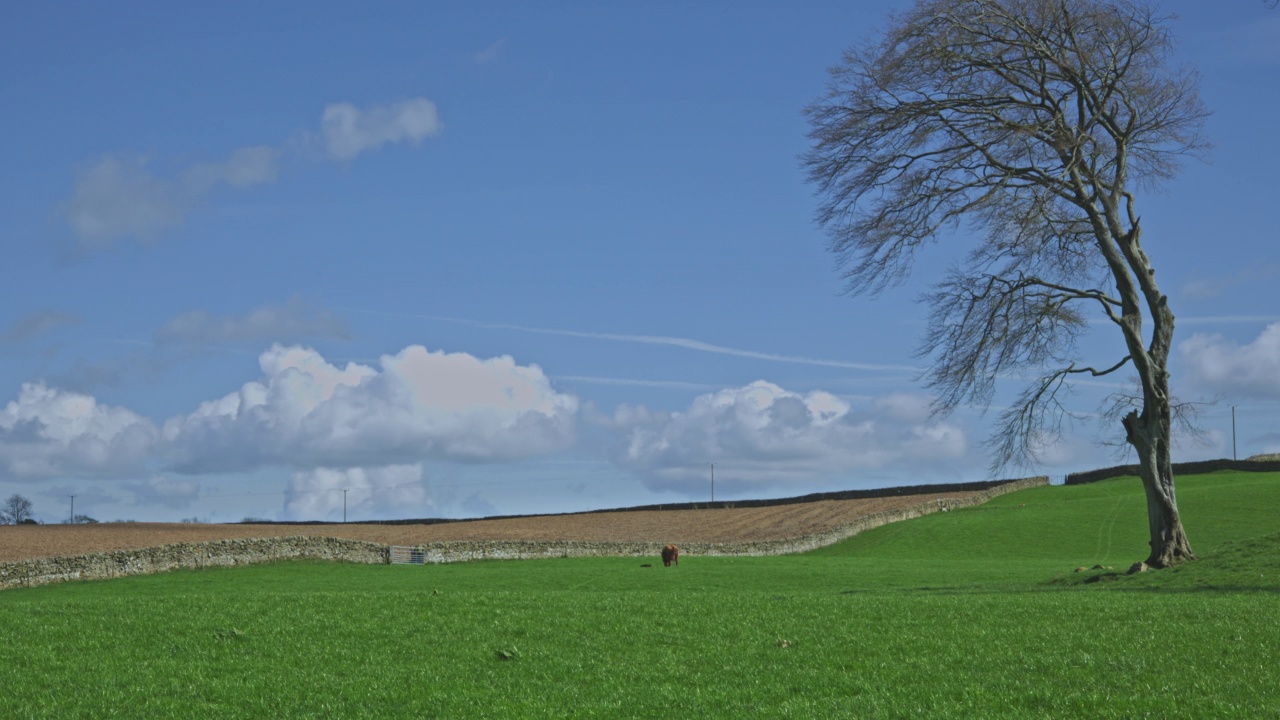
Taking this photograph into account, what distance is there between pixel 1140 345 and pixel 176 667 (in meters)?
26.6

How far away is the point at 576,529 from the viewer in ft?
228

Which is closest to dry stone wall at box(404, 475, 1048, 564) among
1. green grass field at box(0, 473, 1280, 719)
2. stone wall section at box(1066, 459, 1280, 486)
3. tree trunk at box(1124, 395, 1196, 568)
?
tree trunk at box(1124, 395, 1196, 568)

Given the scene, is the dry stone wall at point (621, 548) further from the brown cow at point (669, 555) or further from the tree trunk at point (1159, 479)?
the tree trunk at point (1159, 479)

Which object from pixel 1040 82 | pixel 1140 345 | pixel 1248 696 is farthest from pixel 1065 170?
pixel 1248 696

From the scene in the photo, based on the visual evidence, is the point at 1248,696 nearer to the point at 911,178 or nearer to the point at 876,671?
the point at 876,671

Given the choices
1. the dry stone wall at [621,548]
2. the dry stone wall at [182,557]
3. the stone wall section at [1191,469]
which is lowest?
the dry stone wall at [621,548]

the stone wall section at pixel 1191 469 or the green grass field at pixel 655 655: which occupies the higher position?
the stone wall section at pixel 1191 469

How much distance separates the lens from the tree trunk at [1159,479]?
29859mm

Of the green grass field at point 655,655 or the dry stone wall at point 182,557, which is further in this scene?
the dry stone wall at point 182,557

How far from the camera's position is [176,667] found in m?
14.4

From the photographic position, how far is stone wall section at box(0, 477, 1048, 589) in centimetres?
3750

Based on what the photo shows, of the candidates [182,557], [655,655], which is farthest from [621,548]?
[655,655]

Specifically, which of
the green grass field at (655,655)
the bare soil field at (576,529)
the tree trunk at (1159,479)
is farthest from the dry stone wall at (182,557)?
the tree trunk at (1159,479)

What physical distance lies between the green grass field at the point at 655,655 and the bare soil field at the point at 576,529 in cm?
3364
